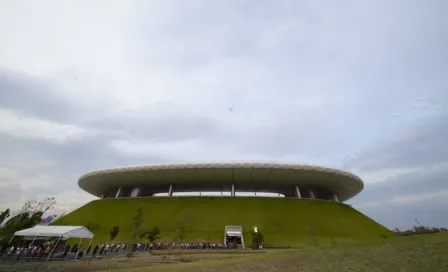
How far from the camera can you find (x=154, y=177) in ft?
166

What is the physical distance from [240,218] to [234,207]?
3.36 m

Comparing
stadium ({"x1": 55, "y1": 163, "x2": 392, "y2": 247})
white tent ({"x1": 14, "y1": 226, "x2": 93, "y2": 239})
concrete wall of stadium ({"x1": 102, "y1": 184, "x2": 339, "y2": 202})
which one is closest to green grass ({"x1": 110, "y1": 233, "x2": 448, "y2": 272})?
white tent ({"x1": 14, "y1": 226, "x2": 93, "y2": 239})

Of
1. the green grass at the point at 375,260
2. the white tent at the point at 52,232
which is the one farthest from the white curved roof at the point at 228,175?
the green grass at the point at 375,260

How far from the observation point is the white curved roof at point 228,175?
147 feet

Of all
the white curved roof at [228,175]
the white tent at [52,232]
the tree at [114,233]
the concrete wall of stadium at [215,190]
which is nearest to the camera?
the white tent at [52,232]

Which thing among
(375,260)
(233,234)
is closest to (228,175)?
(233,234)

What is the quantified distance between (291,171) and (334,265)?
38.0 meters

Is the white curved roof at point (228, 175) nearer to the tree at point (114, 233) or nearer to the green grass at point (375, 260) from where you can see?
the tree at point (114, 233)

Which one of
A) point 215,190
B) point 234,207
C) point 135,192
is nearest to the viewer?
point 234,207

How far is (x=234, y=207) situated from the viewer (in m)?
45.3

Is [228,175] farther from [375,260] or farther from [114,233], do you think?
[375,260]

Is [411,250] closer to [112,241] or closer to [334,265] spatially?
[334,265]

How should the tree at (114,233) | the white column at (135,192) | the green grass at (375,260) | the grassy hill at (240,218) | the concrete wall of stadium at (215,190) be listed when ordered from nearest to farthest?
the green grass at (375,260) < the tree at (114,233) < the grassy hill at (240,218) < the white column at (135,192) < the concrete wall of stadium at (215,190)

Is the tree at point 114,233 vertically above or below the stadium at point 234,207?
below
